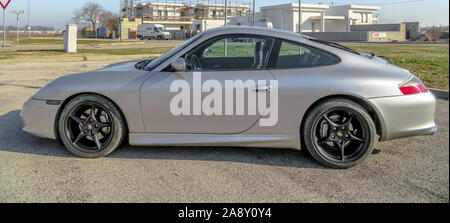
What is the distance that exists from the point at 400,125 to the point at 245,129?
1476mm

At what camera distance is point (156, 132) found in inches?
153

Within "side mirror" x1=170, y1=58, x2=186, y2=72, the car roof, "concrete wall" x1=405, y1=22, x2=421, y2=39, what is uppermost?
"concrete wall" x1=405, y1=22, x2=421, y2=39

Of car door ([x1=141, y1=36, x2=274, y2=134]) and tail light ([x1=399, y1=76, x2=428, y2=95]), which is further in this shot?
car door ([x1=141, y1=36, x2=274, y2=134])

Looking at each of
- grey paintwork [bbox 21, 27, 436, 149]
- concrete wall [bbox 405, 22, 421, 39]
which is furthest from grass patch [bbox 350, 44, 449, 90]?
concrete wall [bbox 405, 22, 421, 39]

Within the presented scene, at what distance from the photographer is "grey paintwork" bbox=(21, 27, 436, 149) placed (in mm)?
3676

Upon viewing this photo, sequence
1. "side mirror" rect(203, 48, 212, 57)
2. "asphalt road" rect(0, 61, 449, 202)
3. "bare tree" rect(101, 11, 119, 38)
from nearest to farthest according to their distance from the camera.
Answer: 1. "asphalt road" rect(0, 61, 449, 202)
2. "side mirror" rect(203, 48, 212, 57)
3. "bare tree" rect(101, 11, 119, 38)

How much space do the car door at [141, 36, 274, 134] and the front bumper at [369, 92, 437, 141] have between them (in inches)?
43.6

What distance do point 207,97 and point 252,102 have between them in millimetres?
442

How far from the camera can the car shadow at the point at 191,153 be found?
13.1 feet

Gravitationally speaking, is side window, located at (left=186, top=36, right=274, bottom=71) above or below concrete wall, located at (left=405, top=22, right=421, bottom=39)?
below

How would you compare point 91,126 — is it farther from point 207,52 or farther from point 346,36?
point 346,36

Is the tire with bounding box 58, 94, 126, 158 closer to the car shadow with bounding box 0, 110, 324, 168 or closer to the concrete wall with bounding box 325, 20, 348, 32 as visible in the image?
the car shadow with bounding box 0, 110, 324, 168

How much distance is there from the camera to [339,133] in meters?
3.76

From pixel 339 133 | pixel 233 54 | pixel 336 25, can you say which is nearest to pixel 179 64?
pixel 233 54
